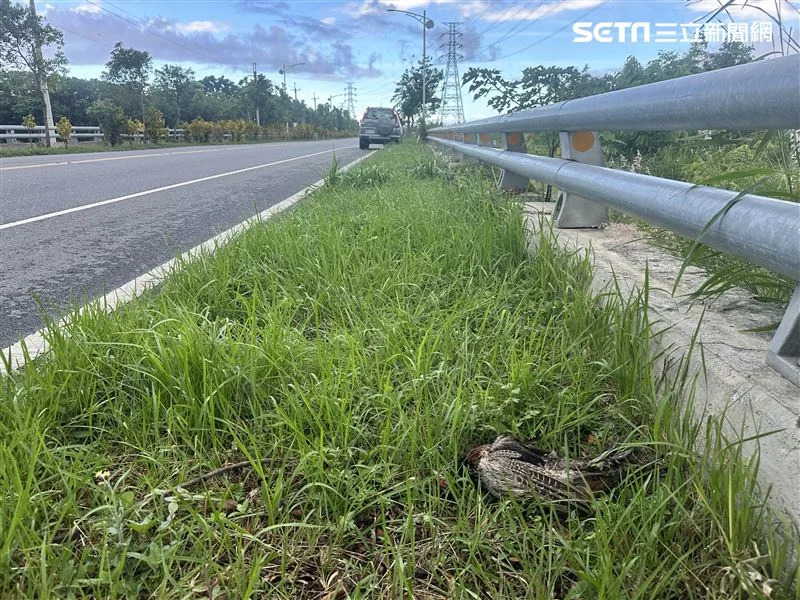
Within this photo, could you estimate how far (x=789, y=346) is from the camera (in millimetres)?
1245

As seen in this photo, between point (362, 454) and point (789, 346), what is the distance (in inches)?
38.2

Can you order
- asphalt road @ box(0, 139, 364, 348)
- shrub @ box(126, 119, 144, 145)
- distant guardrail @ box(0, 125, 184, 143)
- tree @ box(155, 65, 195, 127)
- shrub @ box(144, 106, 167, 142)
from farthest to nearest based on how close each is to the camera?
tree @ box(155, 65, 195, 127) < shrub @ box(144, 106, 167, 142) < shrub @ box(126, 119, 144, 145) < distant guardrail @ box(0, 125, 184, 143) < asphalt road @ box(0, 139, 364, 348)

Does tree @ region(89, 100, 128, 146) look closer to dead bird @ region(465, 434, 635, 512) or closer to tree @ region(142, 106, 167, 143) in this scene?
tree @ region(142, 106, 167, 143)

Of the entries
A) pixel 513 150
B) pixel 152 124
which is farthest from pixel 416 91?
pixel 513 150

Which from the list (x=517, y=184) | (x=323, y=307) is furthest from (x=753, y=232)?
(x=517, y=184)

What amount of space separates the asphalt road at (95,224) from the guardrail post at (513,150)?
6.85 feet

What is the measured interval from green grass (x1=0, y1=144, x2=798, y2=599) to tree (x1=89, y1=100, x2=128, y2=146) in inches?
1327

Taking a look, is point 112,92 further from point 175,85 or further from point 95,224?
point 95,224

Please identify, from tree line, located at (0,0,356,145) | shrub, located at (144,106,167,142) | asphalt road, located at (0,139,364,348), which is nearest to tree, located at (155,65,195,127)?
tree line, located at (0,0,356,145)

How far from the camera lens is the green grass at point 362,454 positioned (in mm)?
1128

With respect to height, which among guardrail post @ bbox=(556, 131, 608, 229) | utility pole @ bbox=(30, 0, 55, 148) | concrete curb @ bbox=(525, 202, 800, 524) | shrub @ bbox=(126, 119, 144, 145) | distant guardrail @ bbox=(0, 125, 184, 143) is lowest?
concrete curb @ bbox=(525, 202, 800, 524)

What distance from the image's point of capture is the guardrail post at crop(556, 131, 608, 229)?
3.02 meters

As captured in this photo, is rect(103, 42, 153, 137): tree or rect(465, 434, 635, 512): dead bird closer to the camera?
rect(465, 434, 635, 512): dead bird

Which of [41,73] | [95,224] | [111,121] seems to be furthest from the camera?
[111,121]
